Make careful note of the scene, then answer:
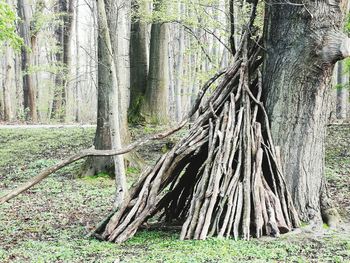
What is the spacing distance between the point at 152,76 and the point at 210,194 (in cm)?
846

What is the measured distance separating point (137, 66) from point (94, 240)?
8926 millimetres

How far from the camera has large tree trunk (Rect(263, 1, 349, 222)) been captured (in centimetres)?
506

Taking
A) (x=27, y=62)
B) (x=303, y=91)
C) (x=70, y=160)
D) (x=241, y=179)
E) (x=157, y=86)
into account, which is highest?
(x=27, y=62)

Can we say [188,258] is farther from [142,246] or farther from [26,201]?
[26,201]

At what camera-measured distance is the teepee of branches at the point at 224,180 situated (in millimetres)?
4688

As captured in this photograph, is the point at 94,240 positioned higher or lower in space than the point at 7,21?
lower

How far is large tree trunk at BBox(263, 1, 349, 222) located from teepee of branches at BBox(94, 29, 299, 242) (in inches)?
8.9

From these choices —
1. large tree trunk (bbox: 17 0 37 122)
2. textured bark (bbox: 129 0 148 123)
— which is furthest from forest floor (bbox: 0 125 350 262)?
large tree trunk (bbox: 17 0 37 122)

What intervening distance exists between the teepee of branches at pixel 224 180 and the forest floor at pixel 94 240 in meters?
0.20

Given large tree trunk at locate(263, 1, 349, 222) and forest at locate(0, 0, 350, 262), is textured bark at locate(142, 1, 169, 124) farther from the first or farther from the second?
large tree trunk at locate(263, 1, 349, 222)

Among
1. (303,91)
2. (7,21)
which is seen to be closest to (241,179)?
(303,91)

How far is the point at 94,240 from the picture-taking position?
196 inches

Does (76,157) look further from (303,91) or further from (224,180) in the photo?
(303,91)

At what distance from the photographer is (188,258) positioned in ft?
13.1
